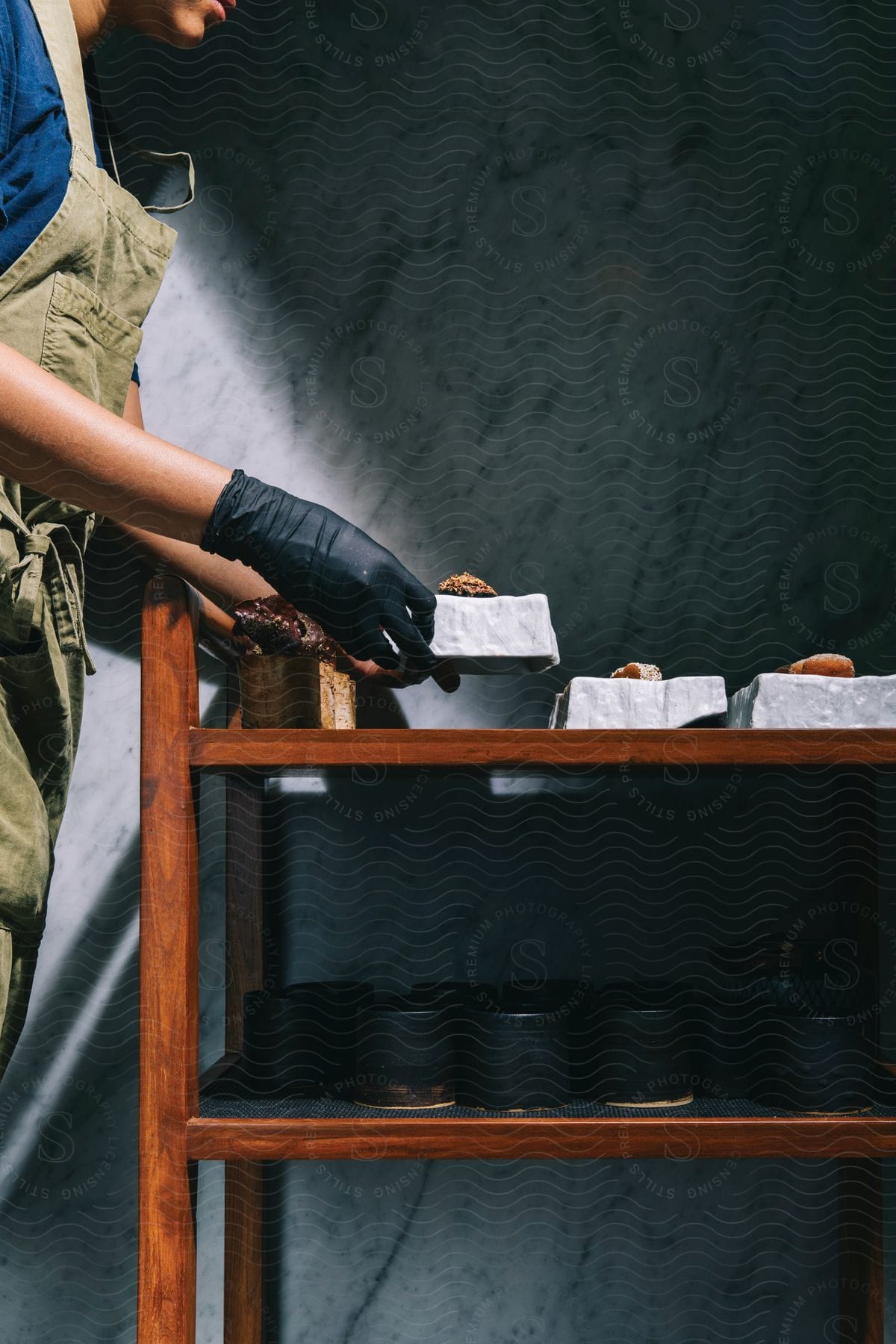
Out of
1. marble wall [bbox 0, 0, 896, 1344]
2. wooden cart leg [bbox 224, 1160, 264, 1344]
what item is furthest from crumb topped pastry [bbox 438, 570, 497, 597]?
wooden cart leg [bbox 224, 1160, 264, 1344]

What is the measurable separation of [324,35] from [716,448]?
0.71m

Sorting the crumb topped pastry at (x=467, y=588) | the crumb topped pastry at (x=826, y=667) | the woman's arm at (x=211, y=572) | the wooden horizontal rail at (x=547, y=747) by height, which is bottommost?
the wooden horizontal rail at (x=547, y=747)

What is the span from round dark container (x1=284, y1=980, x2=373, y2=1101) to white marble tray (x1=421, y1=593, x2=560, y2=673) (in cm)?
34

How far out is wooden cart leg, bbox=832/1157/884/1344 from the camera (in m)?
1.10

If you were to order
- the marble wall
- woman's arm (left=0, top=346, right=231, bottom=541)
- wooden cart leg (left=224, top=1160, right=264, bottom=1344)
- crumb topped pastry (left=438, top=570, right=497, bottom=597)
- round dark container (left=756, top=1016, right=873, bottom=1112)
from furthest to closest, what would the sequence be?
the marble wall → wooden cart leg (left=224, top=1160, right=264, bottom=1344) → crumb topped pastry (left=438, top=570, right=497, bottom=597) → round dark container (left=756, top=1016, right=873, bottom=1112) → woman's arm (left=0, top=346, right=231, bottom=541)

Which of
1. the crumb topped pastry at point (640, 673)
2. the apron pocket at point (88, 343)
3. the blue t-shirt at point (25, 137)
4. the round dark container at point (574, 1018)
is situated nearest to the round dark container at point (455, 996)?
the round dark container at point (574, 1018)

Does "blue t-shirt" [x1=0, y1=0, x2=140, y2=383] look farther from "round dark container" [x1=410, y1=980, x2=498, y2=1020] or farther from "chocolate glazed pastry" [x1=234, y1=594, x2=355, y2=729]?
"round dark container" [x1=410, y1=980, x2=498, y2=1020]

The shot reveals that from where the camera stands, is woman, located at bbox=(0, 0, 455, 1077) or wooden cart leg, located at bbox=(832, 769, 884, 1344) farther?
wooden cart leg, located at bbox=(832, 769, 884, 1344)

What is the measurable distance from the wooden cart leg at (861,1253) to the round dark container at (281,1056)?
630 millimetres

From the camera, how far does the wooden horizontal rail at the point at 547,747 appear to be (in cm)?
87

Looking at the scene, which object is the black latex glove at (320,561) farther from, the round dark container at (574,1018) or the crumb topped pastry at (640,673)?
the round dark container at (574,1018)

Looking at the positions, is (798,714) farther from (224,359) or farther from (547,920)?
(224,359)

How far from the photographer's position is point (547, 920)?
48.8 inches

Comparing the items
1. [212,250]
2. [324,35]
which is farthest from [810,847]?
[324,35]
